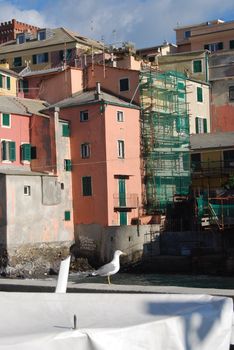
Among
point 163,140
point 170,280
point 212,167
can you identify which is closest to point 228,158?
point 212,167

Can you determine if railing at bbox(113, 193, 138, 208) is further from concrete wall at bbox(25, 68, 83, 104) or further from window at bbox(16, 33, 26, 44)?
window at bbox(16, 33, 26, 44)

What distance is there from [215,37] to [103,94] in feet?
71.4

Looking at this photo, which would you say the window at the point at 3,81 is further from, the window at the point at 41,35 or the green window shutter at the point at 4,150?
the window at the point at 41,35

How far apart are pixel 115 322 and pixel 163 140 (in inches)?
1571

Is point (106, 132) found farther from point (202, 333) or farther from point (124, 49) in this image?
point (202, 333)

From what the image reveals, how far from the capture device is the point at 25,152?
40281mm

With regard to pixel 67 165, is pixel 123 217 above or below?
below

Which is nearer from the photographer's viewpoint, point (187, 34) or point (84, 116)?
point (84, 116)

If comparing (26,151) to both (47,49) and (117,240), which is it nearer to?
(117,240)

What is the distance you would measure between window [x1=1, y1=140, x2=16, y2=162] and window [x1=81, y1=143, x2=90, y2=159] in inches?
161

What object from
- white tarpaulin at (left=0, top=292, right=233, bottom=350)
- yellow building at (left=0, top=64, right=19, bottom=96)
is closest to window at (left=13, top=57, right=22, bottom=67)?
yellow building at (left=0, top=64, right=19, bottom=96)

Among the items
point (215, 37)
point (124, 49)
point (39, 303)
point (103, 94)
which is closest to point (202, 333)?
point (39, 303)

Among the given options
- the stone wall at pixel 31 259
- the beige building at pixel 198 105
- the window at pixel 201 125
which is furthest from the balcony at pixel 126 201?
the window at pixel 201 125

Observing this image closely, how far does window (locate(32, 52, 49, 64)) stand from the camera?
58.0m
